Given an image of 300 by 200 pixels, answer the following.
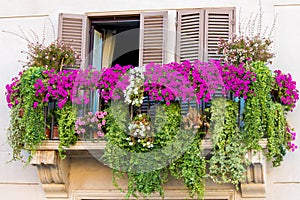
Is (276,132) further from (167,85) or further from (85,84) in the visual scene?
(85,84)

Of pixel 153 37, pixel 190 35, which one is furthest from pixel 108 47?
pixel 190 35

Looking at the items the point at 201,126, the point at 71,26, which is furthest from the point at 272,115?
the point at 71,26

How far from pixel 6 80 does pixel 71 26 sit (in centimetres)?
120

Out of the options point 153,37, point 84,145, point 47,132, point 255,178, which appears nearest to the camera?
point 255,178

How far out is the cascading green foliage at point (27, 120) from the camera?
868 cm

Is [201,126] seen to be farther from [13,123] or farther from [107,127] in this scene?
[13,123]

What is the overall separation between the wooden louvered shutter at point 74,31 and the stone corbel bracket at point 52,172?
1.55 m

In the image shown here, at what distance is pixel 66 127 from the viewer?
8.69m

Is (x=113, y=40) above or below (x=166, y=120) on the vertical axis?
above

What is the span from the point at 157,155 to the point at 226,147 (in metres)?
0.83

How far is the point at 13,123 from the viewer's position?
29.0 feet

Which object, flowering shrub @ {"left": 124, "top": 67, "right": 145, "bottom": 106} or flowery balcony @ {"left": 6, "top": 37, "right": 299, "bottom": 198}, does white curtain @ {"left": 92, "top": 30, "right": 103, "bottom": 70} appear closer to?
flowery balcony @ {"left": 6, "top": 37, "right": 299, "bottom": 198}

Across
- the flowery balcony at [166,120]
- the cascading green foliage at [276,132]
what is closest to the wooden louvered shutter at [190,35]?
the flowery balcony at [166,120]

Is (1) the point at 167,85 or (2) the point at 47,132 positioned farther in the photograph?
(2) the point at 47,132
